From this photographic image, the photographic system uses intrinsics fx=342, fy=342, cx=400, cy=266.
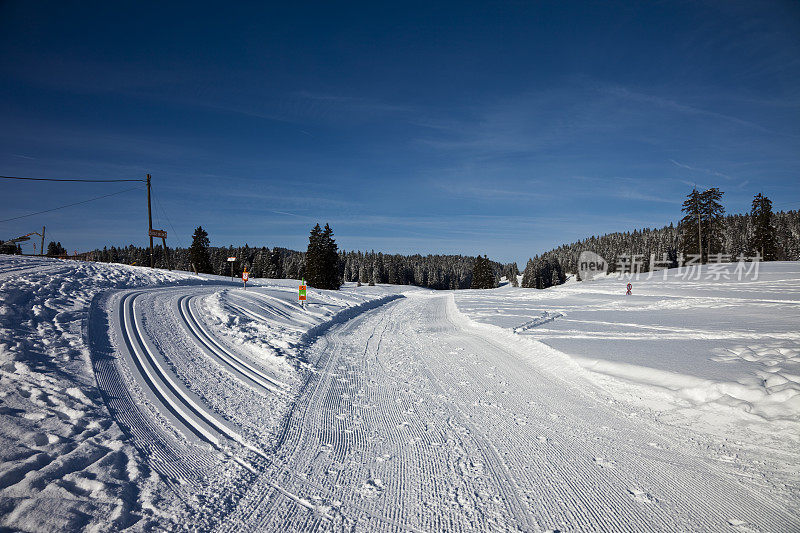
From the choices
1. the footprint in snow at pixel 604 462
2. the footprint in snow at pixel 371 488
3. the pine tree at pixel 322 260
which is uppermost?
the pine tree at pixel 322 260

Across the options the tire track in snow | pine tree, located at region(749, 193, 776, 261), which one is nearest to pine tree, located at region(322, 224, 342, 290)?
the tire track in snow

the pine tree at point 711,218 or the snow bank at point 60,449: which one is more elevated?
the pine tree at point 711,218

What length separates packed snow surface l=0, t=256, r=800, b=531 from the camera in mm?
2883

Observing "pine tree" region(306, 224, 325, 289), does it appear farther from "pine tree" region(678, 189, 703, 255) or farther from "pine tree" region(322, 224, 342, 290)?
"pine tree" region(678, 189, 703, 255)

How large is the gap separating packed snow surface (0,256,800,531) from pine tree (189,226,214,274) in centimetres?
3857

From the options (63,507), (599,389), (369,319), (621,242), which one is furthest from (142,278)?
(621,242)

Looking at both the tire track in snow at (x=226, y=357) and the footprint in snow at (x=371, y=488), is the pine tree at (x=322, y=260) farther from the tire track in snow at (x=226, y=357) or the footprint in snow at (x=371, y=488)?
the footprint in snow at (x=371, y=488)

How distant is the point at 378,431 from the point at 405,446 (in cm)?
53

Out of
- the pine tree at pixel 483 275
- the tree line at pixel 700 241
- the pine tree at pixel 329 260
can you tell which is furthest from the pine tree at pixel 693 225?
the pine tree at pixel 329 260

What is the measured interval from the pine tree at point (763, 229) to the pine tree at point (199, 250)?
241ft

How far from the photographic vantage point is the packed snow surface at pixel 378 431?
288cm

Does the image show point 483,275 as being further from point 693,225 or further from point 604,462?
point 604,462

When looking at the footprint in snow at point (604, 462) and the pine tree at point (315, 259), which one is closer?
the footprint in snow at point (604, 462)

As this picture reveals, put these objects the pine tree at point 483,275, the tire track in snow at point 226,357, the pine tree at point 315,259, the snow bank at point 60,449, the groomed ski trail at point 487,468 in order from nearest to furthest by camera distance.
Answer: the snow bank at point 60,449
the groomed ski trail at point 487,468
the tire track in snow at point 226,357
the pine tree at point 315,259
the pine tree at point 483,275
